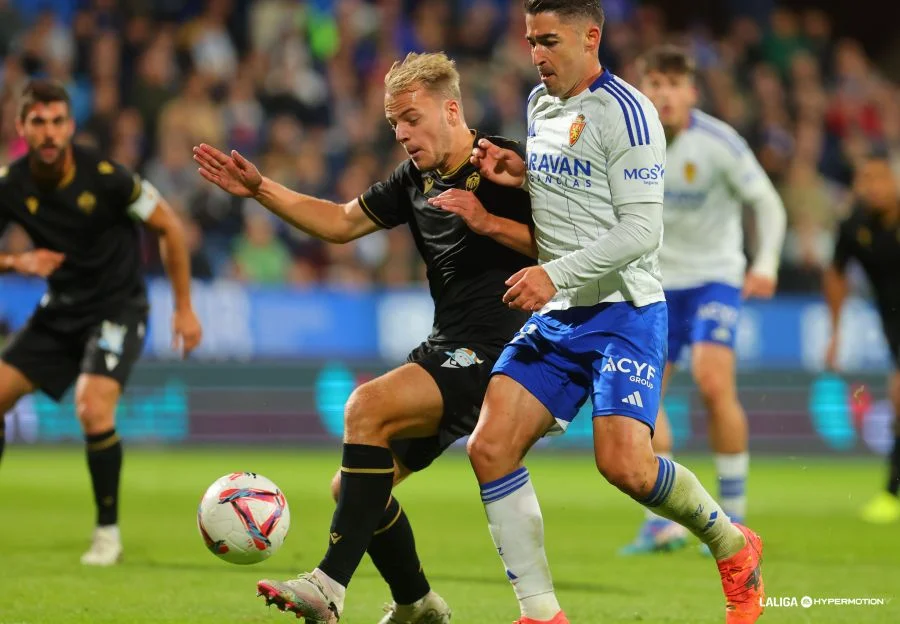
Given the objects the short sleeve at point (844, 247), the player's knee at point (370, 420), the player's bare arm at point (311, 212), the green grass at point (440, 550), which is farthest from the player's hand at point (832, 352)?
the player's knee at point (370, 420)

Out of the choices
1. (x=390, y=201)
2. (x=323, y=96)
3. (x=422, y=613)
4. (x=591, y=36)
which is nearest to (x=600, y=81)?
(x=591, y=36)

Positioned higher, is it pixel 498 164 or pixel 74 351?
pixel 498 164

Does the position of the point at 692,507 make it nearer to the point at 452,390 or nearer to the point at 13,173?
the point at 452,390

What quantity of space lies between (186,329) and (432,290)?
96.3 inches

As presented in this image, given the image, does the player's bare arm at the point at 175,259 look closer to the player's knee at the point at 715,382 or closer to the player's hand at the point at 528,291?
the player's knee at the point at 715,382

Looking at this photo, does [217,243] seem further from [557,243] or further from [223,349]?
[557,243]

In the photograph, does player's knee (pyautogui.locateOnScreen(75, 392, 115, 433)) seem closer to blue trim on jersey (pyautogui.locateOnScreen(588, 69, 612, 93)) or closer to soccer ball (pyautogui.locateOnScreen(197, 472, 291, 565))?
soccer ball (pyautogui.locateOnScreen(197, 472, 291, 565))

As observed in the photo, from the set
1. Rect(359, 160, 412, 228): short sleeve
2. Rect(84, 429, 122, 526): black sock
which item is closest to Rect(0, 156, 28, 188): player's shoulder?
Rect(84, 429, 122, 526): black sock

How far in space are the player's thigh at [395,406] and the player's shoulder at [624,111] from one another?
1.21 m

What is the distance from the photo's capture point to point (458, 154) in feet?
18.9

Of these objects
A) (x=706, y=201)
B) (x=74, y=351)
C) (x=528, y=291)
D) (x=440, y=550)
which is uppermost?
(x=706, y=201)

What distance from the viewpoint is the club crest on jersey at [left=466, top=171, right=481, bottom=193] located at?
5746 mm

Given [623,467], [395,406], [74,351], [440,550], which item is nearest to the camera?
[623,467]

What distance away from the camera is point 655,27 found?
19984 mm
